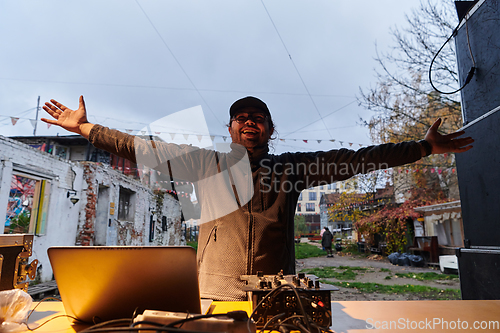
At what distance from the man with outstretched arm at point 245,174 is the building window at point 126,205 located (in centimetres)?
734

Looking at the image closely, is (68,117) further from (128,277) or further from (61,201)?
(61,201)

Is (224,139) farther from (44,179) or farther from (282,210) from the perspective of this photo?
(282,210)

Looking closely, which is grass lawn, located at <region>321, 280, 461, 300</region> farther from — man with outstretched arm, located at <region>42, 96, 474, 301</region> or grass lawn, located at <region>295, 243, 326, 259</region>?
man with outstretched arm, located at <region>42, 96, 474, 301</region>

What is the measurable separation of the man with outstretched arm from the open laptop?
0.55 m

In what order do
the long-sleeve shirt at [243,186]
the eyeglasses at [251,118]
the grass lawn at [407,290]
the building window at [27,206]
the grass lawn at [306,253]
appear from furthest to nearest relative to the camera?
the grass lawn at [306,253], the building window at [27,206], the grass lawn at [407,290], the eyeglasses at [251,118], the long-sleeve shirt at [243,186]

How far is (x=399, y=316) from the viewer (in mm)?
829

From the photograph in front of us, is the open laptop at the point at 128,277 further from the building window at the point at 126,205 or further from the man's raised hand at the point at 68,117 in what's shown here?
the building window at the point at 126,205

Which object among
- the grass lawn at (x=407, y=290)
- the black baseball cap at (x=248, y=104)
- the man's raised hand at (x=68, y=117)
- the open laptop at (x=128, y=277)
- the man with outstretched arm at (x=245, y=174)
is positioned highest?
the black baseball cap at (x=248, y=104)

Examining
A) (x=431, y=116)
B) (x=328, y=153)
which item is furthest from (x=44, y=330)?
(x=431, y=116)

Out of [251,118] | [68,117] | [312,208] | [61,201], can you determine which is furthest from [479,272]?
[312,208]

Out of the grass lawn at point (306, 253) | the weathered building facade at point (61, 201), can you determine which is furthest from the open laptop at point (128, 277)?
the grass lawn at point (306, 253)

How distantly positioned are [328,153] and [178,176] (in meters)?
0.70

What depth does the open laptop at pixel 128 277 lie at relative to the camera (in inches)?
24.0

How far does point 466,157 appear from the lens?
7.94 feet
